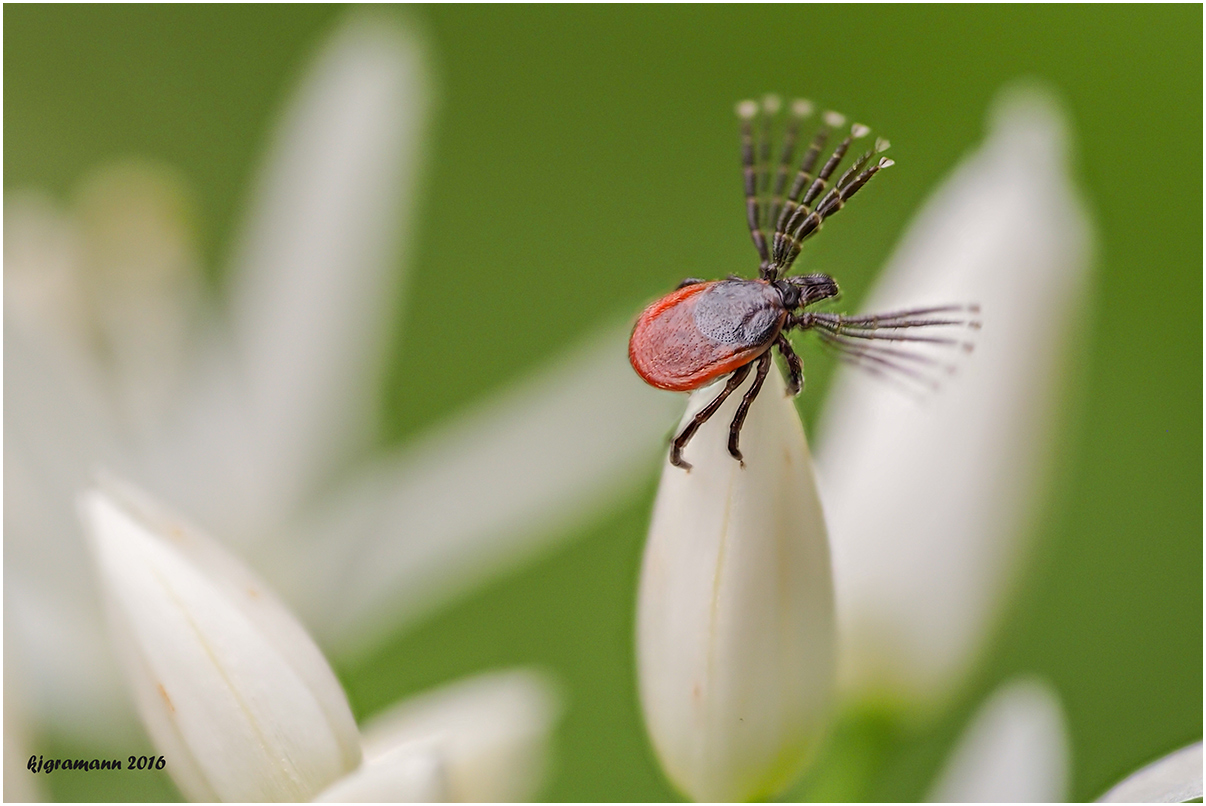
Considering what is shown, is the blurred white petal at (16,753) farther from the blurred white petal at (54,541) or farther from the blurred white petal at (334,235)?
the blurred white petal at (334,235)

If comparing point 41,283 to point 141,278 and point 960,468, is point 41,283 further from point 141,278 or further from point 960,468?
point 960,468

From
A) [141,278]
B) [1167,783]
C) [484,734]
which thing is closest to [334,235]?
[141,278]

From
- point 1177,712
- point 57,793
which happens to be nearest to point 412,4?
point 57,793

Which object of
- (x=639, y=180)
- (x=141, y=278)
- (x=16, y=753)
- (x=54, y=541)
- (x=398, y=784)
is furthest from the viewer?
(x=639, y=180)

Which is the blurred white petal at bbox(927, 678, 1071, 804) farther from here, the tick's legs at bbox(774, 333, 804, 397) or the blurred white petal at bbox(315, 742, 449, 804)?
the blurred white petal at bbox(315, 742, 449, 804)

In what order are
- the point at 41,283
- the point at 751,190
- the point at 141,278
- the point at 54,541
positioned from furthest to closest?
the point at 141,278
the point at 41,283
the point at 54,541
the point at 751,190

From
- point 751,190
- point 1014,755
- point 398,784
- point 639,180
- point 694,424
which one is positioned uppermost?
point 639,180

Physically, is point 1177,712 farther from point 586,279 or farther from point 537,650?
point 586,279

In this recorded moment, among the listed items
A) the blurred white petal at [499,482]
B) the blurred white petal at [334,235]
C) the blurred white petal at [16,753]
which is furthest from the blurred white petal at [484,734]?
the blurred white petal at [334,235]

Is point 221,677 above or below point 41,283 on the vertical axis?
below
